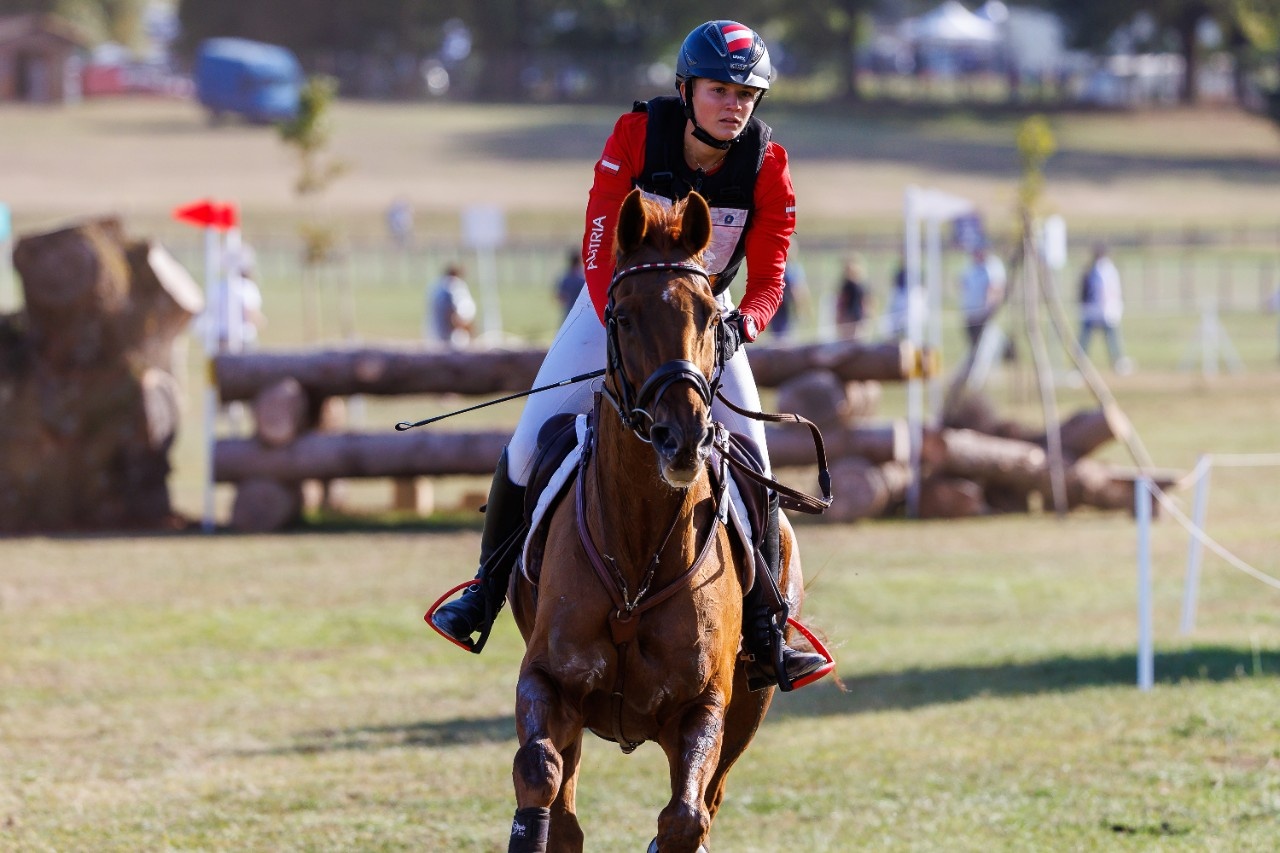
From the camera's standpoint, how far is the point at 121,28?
118 m

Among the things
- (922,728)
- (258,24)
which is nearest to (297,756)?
(922,728)

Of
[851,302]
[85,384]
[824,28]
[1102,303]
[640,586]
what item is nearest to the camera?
[640,586]

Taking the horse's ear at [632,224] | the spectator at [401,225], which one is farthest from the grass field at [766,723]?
the spectator at [401,225]

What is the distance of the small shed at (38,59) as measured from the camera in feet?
275

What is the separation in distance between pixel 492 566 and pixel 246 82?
75.3 m

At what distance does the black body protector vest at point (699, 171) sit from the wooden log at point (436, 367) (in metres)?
11.0

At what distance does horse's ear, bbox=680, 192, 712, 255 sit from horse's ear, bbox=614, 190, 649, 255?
122 millimetres

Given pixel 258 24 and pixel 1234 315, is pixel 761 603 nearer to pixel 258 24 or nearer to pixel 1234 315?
pixel 1234 315

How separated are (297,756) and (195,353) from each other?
2405 centimetres

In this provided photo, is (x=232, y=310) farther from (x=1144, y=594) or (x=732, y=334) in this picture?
(x=732, y=334)

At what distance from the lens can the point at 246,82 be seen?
77938 mm

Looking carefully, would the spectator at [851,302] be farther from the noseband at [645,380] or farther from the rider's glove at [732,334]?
the noseband at [645,380]

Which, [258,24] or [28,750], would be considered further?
[258,24]

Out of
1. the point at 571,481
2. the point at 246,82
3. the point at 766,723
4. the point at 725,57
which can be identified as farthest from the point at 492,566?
the point at 246,82
